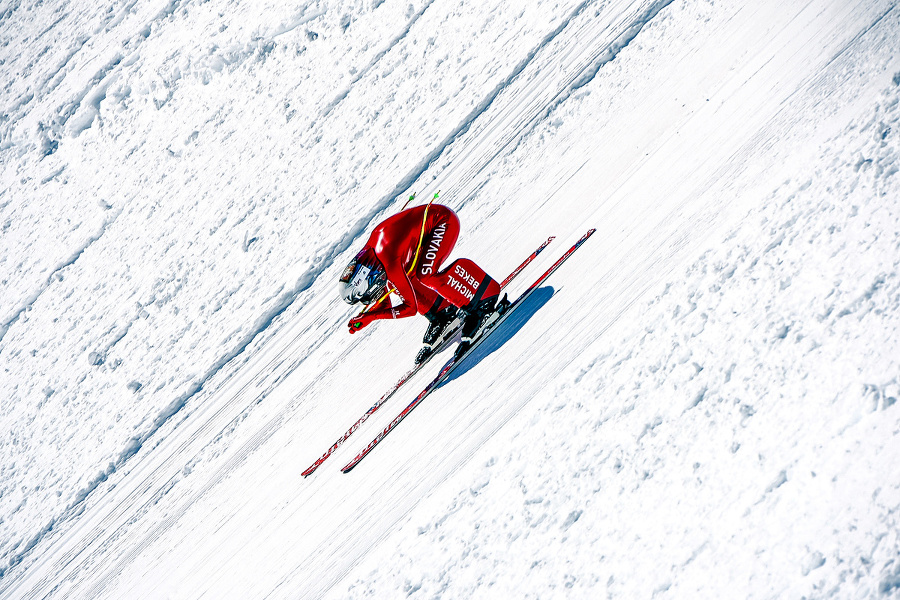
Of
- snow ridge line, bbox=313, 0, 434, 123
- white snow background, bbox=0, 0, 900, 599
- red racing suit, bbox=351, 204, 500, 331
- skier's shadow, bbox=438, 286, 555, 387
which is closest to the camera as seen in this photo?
white snow background, bbox=0, 0, 900, 599

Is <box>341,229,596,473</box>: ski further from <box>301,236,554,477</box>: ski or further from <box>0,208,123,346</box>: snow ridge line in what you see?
<box>0,208,123,346</box>: snow ridge line

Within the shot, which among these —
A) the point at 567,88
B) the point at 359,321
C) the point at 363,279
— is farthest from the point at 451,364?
the point at 567,88

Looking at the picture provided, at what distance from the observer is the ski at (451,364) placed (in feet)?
20.1

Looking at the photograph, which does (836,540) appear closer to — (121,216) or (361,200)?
(361,200)

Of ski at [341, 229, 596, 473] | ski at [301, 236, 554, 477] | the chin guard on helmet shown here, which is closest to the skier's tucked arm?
the chin guard on helmet

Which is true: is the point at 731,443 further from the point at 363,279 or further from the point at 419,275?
the point at 363,279

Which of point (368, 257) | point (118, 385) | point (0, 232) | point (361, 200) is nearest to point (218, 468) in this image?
point (118, 385)

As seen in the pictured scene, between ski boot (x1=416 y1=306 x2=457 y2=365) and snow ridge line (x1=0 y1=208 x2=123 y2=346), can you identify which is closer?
ski boot (x1=416 y1=306 x2=457 y2=365)

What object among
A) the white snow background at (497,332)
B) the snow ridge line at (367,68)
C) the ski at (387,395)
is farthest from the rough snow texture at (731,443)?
the snow ridge line at (367,68)

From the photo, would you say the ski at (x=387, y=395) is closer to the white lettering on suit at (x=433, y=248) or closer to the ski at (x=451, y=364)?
the ski at (x=451, y=364)

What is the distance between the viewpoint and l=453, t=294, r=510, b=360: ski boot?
6105mm

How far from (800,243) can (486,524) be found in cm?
342

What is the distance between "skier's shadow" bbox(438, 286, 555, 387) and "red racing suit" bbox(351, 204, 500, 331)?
38 centimetres

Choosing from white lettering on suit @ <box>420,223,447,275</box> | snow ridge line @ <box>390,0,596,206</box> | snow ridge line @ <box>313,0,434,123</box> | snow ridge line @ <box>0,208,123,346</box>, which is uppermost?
snow ridge line @ <box>0,208,123,346</box>
